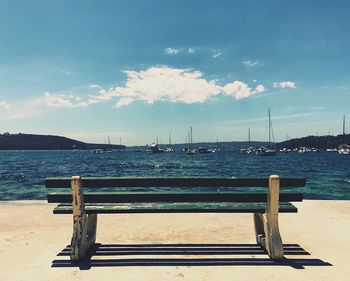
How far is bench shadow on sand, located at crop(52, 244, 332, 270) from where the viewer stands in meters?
4.61

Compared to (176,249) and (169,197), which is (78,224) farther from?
(176,249)

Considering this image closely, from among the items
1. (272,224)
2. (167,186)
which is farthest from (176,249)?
(272,224)

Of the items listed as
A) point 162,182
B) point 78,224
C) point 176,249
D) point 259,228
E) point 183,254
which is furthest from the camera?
point 259,228

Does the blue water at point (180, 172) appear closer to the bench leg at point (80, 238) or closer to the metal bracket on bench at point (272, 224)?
the bench leg at point (80, 238)

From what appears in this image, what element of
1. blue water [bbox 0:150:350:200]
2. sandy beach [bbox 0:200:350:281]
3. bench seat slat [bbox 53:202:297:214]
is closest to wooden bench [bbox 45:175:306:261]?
bench seat slat [bbox 53:202:297:214]

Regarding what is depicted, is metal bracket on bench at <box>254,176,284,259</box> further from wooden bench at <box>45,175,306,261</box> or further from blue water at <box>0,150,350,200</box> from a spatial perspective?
blue water at <box>0,150,350,200</box>

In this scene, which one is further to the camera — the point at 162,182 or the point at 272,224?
the point at 272,224

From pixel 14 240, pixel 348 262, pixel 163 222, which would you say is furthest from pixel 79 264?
pixel 348 262

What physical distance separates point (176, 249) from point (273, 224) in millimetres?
1555

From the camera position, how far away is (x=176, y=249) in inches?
207

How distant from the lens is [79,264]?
464 cm

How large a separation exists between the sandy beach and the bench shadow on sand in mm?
14

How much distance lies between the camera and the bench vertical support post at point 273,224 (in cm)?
476

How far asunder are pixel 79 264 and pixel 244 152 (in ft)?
568
